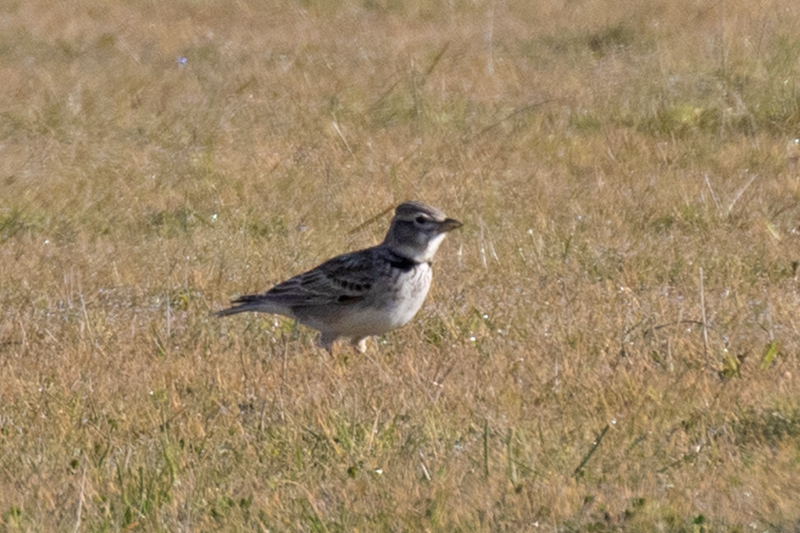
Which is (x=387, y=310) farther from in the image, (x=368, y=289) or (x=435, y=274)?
(x=435, y=274)

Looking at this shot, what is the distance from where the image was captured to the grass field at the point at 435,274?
4.94 meters

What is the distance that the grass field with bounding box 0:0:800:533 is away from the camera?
494cm

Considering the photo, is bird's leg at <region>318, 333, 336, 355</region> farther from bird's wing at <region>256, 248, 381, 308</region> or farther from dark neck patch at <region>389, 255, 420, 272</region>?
dark neck patch at <region>389, 255, 420, 272</region>

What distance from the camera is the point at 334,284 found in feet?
23.6

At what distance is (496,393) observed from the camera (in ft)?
19.6

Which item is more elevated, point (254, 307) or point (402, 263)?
point (402, 263)

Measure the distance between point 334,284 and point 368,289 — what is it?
0.28 meters

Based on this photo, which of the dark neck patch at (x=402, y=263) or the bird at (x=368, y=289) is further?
the dark neck patch at (x=402, y=263)

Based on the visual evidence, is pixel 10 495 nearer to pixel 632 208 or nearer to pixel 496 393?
pixel 496 393

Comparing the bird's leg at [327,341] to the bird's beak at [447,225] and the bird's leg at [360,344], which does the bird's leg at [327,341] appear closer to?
the bird's leg at [360,344]

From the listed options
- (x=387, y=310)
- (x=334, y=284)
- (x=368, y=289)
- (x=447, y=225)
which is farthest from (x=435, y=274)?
(x=387, y=310)

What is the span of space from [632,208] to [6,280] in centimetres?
436

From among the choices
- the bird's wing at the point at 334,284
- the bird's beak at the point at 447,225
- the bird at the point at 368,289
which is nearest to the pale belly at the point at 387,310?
the bird at the point at 368,289

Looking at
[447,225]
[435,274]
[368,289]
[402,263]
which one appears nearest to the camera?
[368,289]
